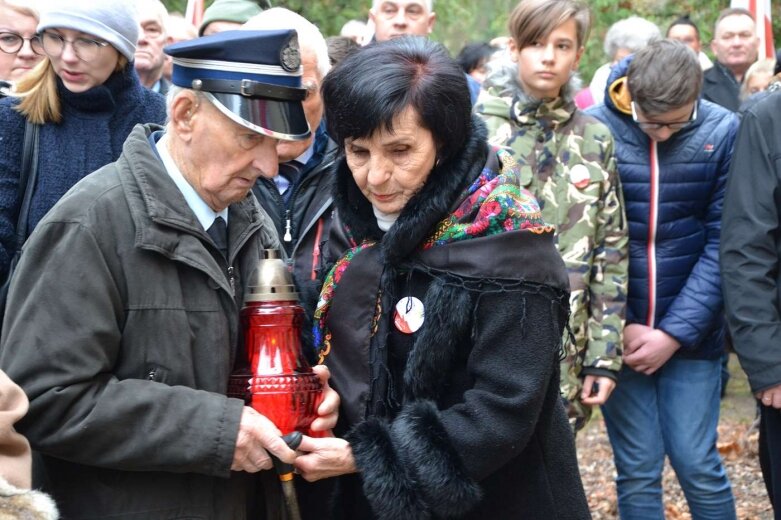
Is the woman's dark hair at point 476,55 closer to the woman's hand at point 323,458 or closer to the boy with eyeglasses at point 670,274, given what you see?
the boy with eyeglasses at point 670,274

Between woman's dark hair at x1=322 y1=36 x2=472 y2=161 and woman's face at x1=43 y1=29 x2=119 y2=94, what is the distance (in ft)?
4.58

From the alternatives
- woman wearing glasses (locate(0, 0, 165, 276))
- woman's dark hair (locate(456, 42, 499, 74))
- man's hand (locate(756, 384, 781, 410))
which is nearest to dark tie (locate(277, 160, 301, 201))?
woman wearing glasses (locate(0, 0, 165, 276))

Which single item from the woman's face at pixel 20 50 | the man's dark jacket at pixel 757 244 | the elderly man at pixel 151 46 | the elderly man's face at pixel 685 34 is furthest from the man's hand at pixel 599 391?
the elderly man's face at pixel 685 34

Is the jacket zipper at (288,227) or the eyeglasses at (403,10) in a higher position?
the eyeglasses at (403,10)

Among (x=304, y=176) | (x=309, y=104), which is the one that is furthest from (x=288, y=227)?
(x=309, y=104)

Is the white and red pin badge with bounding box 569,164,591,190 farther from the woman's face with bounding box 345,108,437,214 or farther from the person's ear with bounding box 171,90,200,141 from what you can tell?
the person's ear with bounding box 171,90,200,141

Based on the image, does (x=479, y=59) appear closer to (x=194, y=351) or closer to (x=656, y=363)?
(x=656, y=363)

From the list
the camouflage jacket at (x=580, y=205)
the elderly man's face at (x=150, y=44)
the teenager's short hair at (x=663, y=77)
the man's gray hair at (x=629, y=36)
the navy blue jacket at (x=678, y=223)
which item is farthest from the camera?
the man's gray hair at (x=629, y=36)

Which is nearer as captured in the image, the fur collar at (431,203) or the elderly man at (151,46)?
the fur collar at (431,203)

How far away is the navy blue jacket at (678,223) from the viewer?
486cm

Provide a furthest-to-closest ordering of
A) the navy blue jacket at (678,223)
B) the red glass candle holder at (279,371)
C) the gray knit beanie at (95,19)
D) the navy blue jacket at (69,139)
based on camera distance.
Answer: the navy blue jacket at (678,223) < the gray knit beanie at (95,19) < the navy blue jacket at (69,139) < the red glass candle holder at (279,371)

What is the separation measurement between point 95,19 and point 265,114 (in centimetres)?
147

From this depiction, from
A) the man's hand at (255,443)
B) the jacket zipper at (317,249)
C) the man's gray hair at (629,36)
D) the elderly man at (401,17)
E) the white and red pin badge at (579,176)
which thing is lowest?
the man's hand at (255,443)

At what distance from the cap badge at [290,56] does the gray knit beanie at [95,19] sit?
132 centimetres
